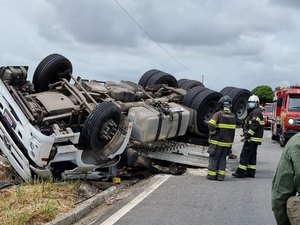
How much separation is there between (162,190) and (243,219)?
2.11 metres

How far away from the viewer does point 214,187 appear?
920cm

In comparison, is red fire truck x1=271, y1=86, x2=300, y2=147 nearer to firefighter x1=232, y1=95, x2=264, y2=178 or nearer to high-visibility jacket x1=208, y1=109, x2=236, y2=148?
firefighter x1=232, y1=95, x2=264, y2=178

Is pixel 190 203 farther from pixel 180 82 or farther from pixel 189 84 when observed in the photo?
pixel 180 82

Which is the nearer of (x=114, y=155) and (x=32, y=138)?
(x=32, y=138)

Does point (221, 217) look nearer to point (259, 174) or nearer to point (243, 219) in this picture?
point (243, 219)

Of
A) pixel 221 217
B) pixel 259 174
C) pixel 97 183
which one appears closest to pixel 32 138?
pixel 97 183

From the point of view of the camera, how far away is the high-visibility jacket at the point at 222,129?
394 inches

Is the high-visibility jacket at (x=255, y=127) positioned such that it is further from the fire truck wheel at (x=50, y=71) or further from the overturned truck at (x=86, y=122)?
the fire truck wheel at (x=50, y=71)

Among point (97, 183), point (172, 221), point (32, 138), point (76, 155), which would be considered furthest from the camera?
point (97, 183)

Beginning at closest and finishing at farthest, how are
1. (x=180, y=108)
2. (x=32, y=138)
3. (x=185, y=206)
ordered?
(x=185, y=206) → (x=32, y=138) → (x=180, y=108)

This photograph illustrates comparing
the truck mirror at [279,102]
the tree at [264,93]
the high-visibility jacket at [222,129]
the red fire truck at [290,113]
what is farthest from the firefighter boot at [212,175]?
the tree at [264,93]

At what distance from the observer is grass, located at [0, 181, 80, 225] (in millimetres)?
6012

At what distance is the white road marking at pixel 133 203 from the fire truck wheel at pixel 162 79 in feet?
10.8

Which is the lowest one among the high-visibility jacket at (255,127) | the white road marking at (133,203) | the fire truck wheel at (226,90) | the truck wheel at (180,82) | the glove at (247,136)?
the white road marking at (133,203)
